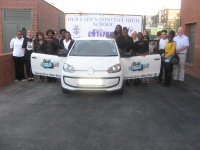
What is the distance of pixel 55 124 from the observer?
15.5 ft

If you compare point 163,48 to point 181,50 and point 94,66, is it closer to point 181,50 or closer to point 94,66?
point 181,50

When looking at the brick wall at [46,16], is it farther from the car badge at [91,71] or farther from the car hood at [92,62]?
the car badge at [91,71]

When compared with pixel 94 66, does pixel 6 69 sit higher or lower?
lower

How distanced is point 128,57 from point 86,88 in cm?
170

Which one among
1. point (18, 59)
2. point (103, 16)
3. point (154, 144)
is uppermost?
point (103, 16)

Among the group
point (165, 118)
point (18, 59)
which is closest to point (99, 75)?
point (165, 118)

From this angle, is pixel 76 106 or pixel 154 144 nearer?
pixel 154 144

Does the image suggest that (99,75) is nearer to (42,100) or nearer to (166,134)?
(42,100)

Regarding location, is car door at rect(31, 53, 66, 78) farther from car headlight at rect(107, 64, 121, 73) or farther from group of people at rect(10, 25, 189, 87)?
car headlight at rect(107, 64, 121, 73)

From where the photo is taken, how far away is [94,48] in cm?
751

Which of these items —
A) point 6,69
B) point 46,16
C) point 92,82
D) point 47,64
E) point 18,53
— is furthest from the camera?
point 46,16

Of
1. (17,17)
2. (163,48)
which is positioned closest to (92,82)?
(163,48)

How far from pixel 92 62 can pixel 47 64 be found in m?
1.83

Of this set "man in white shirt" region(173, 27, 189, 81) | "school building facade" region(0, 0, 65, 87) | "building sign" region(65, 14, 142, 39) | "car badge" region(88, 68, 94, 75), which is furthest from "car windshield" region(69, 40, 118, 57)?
"school building facade" region(0, 0, 65, 87)
